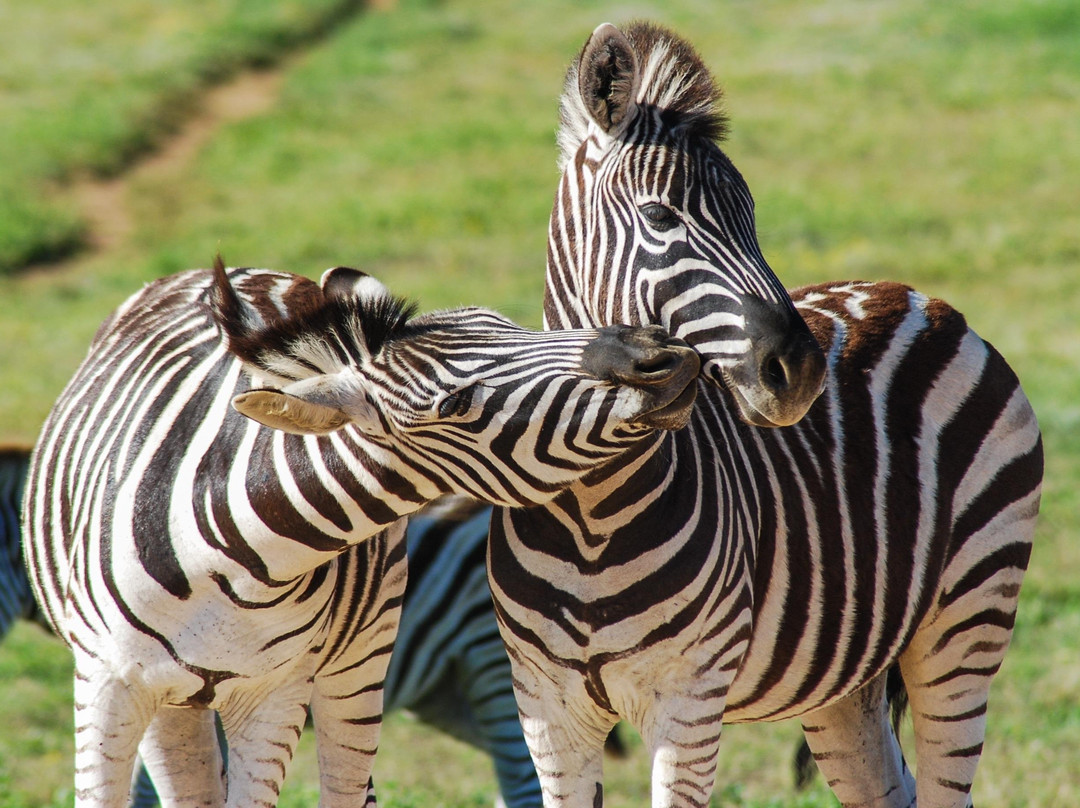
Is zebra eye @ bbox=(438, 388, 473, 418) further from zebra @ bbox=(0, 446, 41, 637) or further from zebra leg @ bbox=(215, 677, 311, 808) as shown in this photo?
zebra @ bbox=(0, 446, 41, 637)

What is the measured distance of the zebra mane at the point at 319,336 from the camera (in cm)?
303

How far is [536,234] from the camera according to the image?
53.5 feet

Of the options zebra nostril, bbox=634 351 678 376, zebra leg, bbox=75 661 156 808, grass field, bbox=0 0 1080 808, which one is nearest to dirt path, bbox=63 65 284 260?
grass field, bbox=0 0 1080 808

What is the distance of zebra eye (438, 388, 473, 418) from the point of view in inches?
113

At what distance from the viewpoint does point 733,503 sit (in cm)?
349

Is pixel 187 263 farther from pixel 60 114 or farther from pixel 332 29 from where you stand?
pixel 332 29

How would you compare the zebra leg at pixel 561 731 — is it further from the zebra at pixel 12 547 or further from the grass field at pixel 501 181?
the zebra at pixel 12 547

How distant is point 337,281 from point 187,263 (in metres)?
12.0

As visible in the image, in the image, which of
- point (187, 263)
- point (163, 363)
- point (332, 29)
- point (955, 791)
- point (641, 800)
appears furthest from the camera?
point (332, 29)

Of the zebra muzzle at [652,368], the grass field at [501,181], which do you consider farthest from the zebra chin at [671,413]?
the grass field at [501,181]

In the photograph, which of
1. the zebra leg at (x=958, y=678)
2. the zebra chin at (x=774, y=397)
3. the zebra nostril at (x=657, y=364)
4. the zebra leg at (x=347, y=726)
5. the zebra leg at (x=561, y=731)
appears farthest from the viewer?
the zebra leg at (x=958, y=678)

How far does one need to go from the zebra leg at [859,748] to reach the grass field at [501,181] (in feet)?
4.58

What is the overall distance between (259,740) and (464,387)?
131 cm

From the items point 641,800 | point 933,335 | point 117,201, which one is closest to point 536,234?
point 117,201
